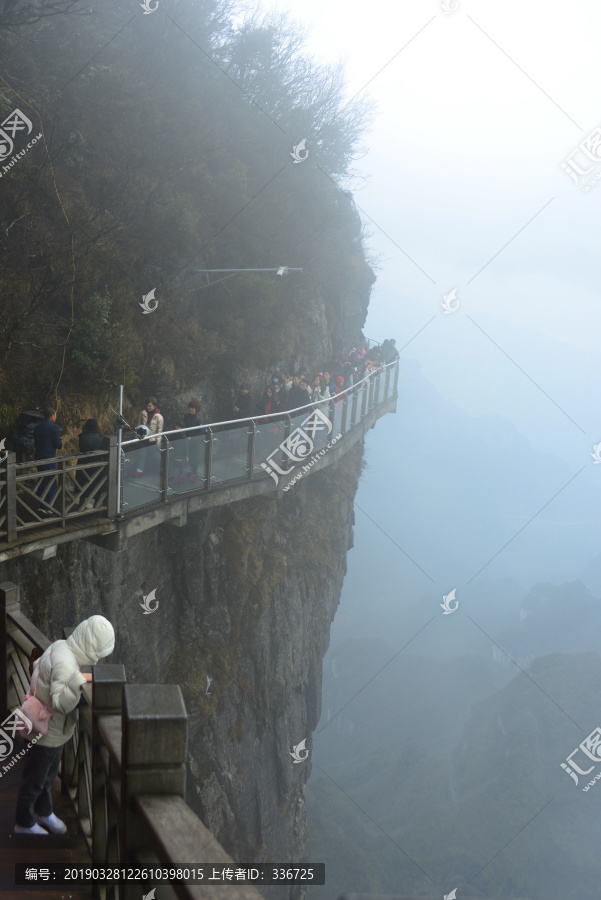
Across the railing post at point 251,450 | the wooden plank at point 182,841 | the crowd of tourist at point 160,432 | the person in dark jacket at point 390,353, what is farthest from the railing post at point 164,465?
the person in dark jacket at point 390,353

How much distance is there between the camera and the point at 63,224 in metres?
12.6

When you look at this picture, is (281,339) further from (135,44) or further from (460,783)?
(460,783)

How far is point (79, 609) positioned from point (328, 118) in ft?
66.9

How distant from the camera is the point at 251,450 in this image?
12.4 m

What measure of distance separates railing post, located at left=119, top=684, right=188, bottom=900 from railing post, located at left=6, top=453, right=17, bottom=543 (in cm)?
548

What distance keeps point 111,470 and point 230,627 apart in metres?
8.94

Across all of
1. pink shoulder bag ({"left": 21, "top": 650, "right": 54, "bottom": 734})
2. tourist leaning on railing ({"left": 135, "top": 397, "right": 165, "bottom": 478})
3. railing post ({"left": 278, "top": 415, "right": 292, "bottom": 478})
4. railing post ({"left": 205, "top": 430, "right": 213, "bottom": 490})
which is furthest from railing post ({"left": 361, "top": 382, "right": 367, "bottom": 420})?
pink shoulder bag ({"left": 21, "top": 650, "right": 54, "bottom": 734})

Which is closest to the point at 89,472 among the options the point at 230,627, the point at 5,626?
the point at 5,626

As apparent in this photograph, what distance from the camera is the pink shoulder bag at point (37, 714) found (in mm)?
3754

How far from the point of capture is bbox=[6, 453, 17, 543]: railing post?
23.4 feet

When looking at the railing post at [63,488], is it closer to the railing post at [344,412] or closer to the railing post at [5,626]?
the railing post at [5,626]

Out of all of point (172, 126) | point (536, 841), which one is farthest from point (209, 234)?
point (536, 841)

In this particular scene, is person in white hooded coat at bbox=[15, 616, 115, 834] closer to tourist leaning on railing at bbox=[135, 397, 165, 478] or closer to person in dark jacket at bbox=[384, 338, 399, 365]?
tourist leaning on railing at bbox=[135, 397, 165, 478]

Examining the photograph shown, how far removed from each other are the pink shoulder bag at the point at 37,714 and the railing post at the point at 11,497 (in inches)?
155
